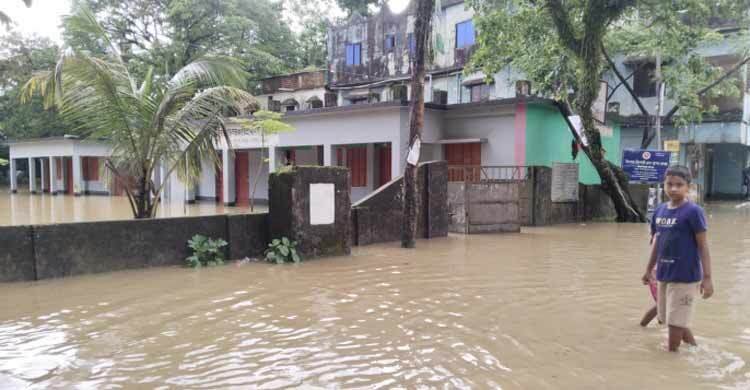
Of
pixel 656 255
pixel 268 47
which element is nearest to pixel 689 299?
pixel 656 255

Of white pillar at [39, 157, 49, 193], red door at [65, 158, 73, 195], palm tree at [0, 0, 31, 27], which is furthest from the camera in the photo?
white pillar at [39, 157, 49, 193]

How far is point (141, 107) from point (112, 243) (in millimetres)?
2465

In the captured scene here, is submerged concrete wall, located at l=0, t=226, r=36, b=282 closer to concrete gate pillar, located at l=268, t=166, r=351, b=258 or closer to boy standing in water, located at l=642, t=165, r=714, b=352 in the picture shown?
concrete gate pillar, located at l=268, t=166, r=351, b=258

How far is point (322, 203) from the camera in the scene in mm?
9078

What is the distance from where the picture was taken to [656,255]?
15.3 feet

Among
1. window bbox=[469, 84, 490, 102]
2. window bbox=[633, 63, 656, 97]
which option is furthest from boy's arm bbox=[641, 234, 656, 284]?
window bbox=[633, 63, 656, 97]

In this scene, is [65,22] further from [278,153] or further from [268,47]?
[268,47]

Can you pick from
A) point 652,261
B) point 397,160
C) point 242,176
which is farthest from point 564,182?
point 242,176

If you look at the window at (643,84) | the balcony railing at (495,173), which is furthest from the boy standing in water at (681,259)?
the window at (643,84)

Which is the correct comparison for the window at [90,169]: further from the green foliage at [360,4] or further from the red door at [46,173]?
the green foliage at [360,4]

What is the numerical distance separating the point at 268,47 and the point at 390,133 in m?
20.1

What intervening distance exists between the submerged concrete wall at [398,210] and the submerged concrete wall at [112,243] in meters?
2.31

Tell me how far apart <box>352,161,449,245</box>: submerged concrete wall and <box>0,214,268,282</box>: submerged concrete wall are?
2.31m

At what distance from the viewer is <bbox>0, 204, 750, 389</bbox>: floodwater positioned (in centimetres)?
394
